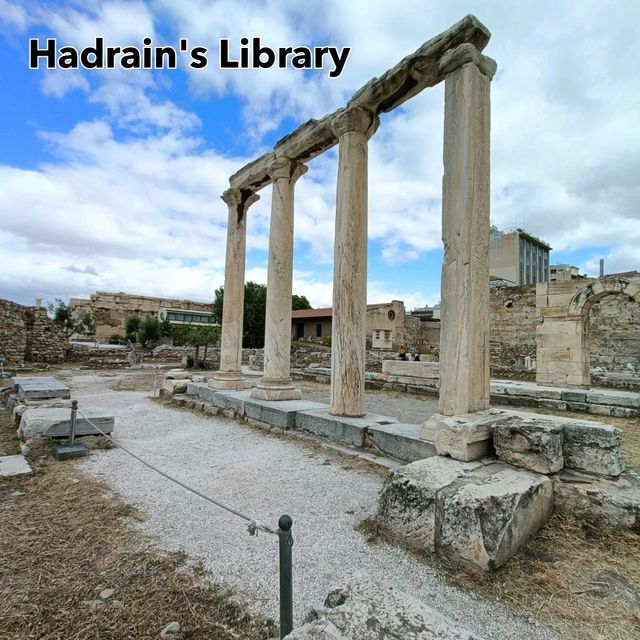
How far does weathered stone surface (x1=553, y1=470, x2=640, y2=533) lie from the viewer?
108 inches

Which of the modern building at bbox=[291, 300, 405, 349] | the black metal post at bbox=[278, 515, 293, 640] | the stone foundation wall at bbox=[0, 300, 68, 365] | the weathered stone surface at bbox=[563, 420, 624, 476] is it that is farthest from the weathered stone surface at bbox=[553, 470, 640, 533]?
the modern building at bbox=[291, 300, 405, 349]

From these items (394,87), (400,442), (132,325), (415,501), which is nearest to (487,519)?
(415,501)

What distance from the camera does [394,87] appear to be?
5.50m

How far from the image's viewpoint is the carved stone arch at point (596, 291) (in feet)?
35.6

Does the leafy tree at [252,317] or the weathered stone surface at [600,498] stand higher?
the leafy tree at [252,317]

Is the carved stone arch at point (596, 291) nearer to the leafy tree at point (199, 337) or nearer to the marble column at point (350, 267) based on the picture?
the marble column at point (350, 267)

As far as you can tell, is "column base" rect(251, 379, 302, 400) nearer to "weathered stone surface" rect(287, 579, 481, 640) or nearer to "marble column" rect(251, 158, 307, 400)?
"marble column" rect(251, 158, 307, 400)

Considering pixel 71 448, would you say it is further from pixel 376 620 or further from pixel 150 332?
pixel 150 332

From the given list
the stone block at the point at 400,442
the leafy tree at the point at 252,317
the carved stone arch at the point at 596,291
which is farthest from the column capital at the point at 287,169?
the leafy tree at the point at 252,317

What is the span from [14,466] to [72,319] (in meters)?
35.2

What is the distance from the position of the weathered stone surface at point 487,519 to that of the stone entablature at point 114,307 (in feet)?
132

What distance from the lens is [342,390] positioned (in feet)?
19.1

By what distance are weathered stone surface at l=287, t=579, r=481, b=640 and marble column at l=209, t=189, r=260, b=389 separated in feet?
25.0

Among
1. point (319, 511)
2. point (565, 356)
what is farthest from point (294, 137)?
point (565, 356)
